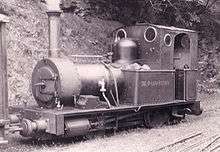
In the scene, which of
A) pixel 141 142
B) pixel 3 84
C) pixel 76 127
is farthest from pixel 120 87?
pixel 3 84

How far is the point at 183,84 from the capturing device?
12.1 metres

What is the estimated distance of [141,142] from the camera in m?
8.95

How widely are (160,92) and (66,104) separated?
120 inches

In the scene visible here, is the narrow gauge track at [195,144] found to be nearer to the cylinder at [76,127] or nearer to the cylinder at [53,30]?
the cylinder at [76,127]

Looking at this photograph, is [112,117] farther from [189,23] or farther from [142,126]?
[189,23]

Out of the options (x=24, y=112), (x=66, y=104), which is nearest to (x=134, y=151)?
(x=66, y=104)

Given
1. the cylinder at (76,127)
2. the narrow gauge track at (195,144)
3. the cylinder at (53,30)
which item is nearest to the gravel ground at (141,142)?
the narrow gauge track at (195,144)

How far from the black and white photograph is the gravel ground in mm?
23

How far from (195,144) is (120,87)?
8.79 ft

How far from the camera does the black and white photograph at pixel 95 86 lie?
852 cm

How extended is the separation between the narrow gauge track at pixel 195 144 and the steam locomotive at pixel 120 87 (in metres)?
1.60

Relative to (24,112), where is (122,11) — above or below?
above

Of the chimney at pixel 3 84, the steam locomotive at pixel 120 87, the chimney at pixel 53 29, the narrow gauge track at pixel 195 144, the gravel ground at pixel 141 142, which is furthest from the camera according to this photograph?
the chimney at pixel 53 29

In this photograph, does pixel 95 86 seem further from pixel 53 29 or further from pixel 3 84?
pixel 3 84
